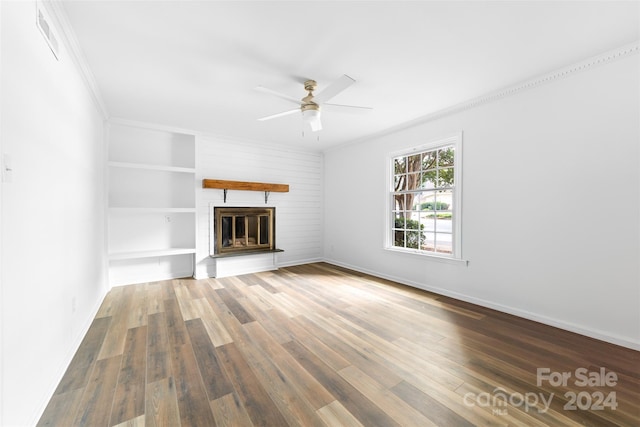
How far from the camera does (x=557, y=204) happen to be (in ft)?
8.61

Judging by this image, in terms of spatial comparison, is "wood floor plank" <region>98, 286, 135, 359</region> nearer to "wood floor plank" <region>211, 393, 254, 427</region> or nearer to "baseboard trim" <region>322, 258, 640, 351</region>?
"wood floor plank" <region>211, 393, 254, 427</region>

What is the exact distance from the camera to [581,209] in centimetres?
248

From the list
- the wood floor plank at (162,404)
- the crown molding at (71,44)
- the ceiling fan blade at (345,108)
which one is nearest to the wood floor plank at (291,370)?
the wood floor plank at (162,404)

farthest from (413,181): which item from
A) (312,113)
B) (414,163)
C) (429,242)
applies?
(312,113)

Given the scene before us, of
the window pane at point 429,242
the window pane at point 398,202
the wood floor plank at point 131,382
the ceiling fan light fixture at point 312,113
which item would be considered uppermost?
the ceiling fan light fixture at point 312,113

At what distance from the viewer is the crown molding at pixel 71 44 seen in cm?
170

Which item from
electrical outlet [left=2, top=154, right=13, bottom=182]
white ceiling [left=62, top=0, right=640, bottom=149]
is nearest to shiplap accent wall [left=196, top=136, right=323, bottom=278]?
white ceiling [left=62, top=0, right=640, bottom=149]

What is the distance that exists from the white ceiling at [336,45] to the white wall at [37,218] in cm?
54

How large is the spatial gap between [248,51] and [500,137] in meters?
2.86

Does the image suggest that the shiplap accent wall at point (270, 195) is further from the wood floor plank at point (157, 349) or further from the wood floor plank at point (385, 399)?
the wood floor plank at point (385, 399)

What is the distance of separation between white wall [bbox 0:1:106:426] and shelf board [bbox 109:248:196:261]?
145 centimetres

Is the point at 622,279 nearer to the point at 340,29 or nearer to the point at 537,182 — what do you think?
the point at 537,182

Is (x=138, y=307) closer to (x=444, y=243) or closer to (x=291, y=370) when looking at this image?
(x=291, y=370)

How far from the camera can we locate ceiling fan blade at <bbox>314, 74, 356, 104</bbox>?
7.11ft
